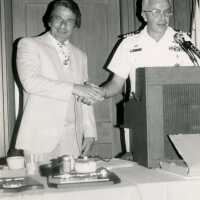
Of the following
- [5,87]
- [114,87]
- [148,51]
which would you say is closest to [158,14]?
[148,51]

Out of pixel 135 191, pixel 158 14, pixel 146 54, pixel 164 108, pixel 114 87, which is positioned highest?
pixel 158 14

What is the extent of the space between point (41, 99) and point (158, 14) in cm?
84

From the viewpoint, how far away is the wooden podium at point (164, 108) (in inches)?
70.6

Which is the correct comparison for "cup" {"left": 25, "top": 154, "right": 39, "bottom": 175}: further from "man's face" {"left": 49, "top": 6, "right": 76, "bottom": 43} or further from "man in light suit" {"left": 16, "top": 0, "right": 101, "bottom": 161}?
"man's face" {"left": 49, "top": 6, "right": 76, "bottom": 43}

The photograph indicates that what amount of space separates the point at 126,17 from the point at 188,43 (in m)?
2.47

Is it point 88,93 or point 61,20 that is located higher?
point 61,20

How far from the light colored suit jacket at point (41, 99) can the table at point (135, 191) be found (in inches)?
35.5

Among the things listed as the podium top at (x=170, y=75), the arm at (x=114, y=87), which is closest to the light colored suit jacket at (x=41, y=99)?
the arm at (x=114, y=87)

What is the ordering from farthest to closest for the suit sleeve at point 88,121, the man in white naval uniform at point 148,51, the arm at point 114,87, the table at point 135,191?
the suit sleeve at point 88,121
the arm at point 114,87
the man in white naval uniform at point 148,51
the table at point 135,191

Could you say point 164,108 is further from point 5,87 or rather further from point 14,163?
point 5,87

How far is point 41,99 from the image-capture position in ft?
8.22

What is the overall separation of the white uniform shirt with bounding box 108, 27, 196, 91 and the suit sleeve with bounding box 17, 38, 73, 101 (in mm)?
352

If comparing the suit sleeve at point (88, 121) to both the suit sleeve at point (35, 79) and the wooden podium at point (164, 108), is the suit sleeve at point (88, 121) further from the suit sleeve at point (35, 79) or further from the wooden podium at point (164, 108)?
the wooden podium at point (164, 108)

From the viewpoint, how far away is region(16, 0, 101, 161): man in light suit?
7.89 ft
